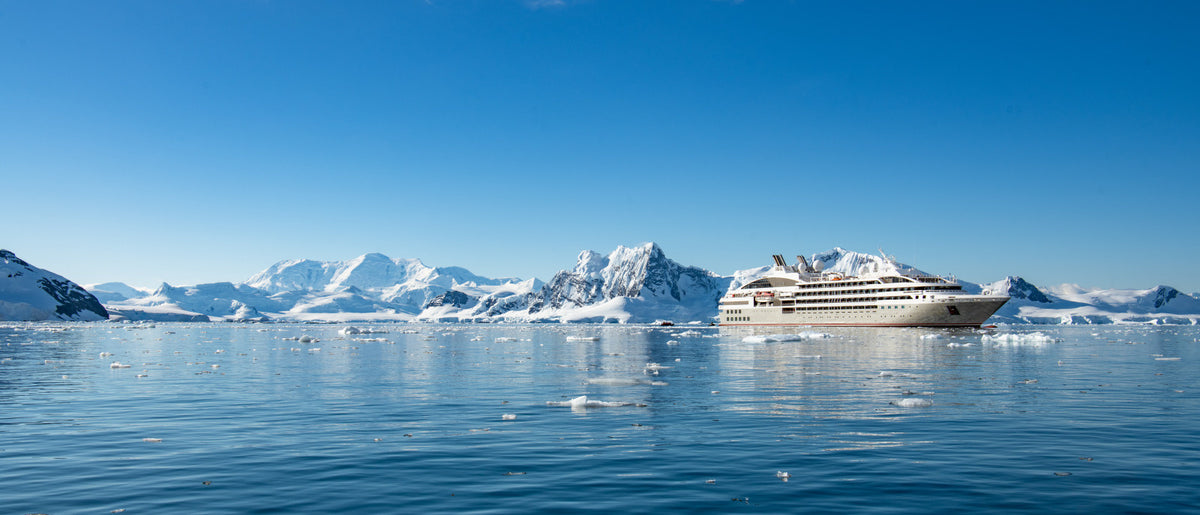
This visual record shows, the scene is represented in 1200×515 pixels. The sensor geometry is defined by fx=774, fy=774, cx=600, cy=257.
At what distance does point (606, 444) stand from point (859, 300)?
116 m

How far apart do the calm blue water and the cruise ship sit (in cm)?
8300

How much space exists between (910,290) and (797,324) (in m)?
26.2

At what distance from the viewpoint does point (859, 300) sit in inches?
4875

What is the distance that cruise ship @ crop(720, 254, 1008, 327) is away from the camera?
10988 centimetres

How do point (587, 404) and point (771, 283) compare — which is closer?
point (587, 404)

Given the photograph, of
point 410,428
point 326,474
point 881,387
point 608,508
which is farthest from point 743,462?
point 881,387

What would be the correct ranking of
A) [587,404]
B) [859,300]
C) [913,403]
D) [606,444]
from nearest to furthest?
[606,444] → [913,403] → [587,404] → [859,300]

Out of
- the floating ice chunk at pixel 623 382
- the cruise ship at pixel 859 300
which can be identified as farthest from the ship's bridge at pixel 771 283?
the floating ice chunk at pixel 623 382

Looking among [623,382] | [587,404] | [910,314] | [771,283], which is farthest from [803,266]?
[587,404]

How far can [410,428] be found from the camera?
18.0 m

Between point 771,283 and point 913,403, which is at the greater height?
point 771,283

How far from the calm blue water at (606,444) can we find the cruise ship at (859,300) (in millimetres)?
83000

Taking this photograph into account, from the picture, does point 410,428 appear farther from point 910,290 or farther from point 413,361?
point 910,290

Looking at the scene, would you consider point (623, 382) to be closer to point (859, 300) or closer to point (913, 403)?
point (913, 403)
